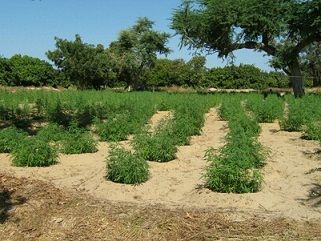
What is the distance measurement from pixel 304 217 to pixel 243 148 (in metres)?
1.91

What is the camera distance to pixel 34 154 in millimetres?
8773

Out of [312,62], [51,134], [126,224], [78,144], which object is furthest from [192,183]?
[312,62]

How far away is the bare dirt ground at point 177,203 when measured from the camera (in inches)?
229

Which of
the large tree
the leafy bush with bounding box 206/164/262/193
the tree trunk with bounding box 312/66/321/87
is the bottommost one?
the tree trunk with bounding box 312/66/321/87

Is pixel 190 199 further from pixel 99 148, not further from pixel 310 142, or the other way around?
pixel 310 142

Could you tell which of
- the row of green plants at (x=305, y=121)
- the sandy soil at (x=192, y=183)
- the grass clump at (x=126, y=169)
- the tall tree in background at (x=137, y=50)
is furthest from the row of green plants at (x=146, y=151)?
the tall tree in background at (x=137, y=50)

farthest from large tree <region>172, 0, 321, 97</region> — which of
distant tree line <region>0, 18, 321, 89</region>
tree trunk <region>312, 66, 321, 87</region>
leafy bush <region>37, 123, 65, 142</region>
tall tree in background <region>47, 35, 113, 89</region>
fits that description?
tree trunk <region>312, 66, 321, 87</region>

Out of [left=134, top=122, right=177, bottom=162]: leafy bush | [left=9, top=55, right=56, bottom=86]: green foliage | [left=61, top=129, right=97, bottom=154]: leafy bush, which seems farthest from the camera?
[left=9, top=55, right=56, bottom=86]: green foliage

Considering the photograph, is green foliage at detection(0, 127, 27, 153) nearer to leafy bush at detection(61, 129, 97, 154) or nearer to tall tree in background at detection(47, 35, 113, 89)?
leafy bush at detection(61, 129, 97, 154)

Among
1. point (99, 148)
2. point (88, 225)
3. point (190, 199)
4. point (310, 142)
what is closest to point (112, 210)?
point (88, 225)

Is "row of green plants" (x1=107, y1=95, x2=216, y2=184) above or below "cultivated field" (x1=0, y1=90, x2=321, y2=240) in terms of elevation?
above

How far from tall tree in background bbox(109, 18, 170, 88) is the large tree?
15.8m

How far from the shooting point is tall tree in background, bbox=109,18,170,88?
154ft

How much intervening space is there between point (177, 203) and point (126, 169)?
111cm
